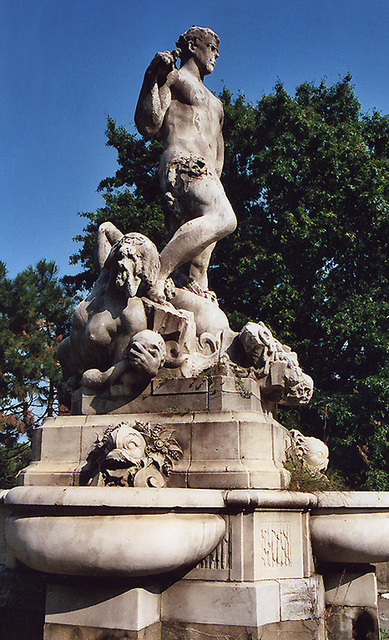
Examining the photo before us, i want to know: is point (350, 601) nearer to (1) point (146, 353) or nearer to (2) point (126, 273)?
→ (1) point (146, 353)

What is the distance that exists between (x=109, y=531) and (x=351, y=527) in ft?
6.20

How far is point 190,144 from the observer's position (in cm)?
633

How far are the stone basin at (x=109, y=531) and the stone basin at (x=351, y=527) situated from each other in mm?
1070

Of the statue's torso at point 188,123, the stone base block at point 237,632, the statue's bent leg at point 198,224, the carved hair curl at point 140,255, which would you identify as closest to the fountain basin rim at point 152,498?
the stone base block at point 237,632

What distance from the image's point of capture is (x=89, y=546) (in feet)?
11.7

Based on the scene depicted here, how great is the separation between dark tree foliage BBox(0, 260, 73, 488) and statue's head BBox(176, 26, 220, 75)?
9797 mm

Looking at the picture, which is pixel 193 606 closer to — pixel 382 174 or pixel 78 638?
pixel 78 638

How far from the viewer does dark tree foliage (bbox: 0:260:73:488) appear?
14.9m

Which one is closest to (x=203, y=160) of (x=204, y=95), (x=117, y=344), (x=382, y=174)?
(x=204, y=95)

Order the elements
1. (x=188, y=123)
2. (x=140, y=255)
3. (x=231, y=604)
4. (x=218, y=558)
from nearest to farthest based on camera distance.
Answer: (x=231, y=604) < (x=218, y=558) < (x=140, y=255) < (x=188, y=123)

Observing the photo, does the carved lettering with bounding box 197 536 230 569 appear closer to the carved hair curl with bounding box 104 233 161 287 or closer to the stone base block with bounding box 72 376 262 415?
the stone base block with bounding box 72 376 262 415

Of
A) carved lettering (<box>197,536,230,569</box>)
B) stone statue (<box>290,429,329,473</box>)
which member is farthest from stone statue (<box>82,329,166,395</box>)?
stone statue (<box>290,429,329,473</box>)

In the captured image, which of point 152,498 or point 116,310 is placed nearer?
point 152,498

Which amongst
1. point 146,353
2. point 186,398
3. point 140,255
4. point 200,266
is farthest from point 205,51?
point 186,398
